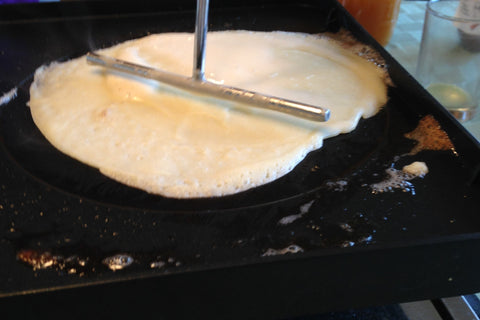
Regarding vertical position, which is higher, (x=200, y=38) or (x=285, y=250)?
(x=200, y=38)

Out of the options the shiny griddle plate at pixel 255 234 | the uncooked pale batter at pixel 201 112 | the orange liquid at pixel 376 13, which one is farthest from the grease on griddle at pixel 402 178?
the orange liquid at pixel 376 13

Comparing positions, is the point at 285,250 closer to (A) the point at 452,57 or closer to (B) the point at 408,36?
(A) the point at 452,57

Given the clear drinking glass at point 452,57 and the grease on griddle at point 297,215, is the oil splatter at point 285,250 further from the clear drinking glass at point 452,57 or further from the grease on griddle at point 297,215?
the clear drinking glass at point 452,57

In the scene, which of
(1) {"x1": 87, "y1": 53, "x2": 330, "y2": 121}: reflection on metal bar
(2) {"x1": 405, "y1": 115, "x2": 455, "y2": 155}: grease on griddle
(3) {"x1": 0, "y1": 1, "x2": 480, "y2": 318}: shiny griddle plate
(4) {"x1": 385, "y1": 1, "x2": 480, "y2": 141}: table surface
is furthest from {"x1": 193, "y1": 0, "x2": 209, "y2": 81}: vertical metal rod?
(4) {"x1": 385, "y1": 1, "x2": 480, "y2": 141}: table surface

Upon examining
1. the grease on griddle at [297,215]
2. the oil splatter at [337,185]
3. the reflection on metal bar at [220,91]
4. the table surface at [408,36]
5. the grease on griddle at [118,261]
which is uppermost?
the table surface at [408,36]

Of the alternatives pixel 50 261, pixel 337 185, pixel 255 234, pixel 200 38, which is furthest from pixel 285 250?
pixel 200 38

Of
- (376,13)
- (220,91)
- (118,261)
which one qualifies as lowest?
(118,261)

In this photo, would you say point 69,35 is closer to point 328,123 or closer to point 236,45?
point 236,45
